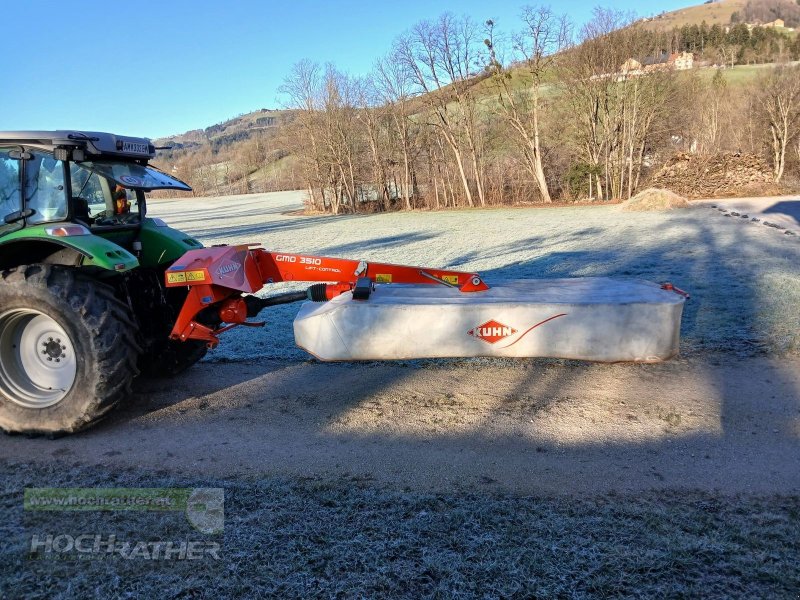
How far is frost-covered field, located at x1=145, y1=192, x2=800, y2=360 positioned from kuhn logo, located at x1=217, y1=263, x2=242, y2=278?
174cm

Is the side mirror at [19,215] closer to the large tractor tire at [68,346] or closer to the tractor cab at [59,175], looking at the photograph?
the tractor cab at [59,175]

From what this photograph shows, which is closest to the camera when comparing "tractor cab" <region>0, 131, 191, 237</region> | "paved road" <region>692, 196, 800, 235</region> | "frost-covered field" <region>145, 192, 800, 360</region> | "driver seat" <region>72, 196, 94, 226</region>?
"tractor cab" <region>0, 131, 191, 237</region>

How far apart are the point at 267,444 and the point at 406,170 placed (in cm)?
3154

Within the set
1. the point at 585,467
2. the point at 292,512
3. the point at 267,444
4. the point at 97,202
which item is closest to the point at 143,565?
the point at 292,512

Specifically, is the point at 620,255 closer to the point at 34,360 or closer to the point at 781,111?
the point at 34,360

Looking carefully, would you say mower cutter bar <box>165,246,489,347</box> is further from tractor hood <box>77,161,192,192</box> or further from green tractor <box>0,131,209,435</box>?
tractor hood <box>77,161,192,192</box>

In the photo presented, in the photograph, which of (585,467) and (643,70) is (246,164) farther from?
(585,467)

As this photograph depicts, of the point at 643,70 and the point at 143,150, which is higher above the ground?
the point at 643,70

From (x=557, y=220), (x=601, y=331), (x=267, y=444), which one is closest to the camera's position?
(x=267, y=444)

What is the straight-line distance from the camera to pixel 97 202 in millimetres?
4754

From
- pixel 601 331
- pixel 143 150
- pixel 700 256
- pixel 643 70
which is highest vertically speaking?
pixel 643 70

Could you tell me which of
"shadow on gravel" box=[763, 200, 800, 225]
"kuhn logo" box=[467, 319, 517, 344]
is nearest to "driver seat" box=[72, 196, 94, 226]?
"kuhn logo" box=[467, 319, 517, 344]

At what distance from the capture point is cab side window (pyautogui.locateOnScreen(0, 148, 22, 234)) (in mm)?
4262

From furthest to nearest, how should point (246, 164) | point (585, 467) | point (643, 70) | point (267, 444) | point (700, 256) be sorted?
point (246, 164) → point (643, 70) → point (700, 256) → point (267, 444) → point (585, 467)
